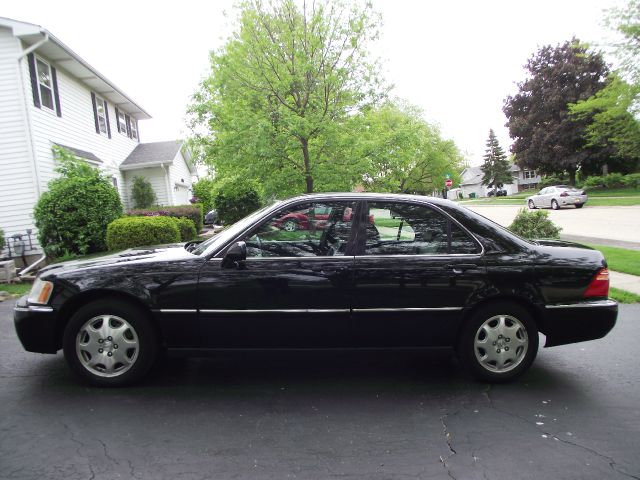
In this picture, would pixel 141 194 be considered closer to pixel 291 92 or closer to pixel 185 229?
pixel 185 229

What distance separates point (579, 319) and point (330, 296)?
2.16 meters

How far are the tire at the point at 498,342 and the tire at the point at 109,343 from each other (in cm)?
266

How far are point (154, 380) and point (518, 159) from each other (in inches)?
1905

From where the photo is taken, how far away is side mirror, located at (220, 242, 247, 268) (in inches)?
133

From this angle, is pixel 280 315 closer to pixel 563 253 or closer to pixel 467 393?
pixel 467 393

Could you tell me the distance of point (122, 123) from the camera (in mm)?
19562

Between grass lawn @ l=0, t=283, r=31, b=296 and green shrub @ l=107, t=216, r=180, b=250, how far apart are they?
1864 millimetres

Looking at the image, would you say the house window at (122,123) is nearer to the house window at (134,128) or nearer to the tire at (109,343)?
the house window at (134,128)

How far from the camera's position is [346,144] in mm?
10664

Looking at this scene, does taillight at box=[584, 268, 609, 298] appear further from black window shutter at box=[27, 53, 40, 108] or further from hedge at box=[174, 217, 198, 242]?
black window shutter at box=[27, 53, 40, 108]

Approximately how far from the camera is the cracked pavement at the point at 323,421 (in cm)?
257

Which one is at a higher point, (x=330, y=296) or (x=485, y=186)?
(x=485, y=186)

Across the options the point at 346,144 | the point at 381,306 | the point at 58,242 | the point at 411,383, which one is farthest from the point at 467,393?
the point at 58,242

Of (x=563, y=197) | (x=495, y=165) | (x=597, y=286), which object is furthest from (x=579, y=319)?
(x=495, y=165)
